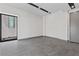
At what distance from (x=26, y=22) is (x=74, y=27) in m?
4.14

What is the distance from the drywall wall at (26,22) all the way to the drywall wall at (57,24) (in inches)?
37.3

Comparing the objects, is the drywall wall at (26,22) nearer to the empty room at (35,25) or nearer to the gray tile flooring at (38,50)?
the empty room at (35,25)

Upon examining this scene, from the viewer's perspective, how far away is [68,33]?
6516 millimetres

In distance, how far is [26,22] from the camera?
7.50 meters

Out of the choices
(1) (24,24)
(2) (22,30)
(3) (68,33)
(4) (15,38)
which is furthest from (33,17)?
(3) (68,33)

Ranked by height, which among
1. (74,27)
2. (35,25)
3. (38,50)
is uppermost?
(35,25)

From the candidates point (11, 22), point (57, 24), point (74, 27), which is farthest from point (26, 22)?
point (74, 27)

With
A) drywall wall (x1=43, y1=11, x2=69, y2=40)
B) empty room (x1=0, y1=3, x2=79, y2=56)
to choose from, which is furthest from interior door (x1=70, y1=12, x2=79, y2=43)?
drywall wall (x1=43, y1=11, x2=69, y2=40)

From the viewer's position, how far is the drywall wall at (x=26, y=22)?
19.9 ft

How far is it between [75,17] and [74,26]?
2.17ft

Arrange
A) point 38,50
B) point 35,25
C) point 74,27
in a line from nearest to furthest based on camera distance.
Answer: point 38,50 < point 74,27 < point 35,25

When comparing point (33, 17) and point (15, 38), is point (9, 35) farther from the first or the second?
point (33, 17)

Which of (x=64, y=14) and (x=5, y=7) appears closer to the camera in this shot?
(x=5, y=7)

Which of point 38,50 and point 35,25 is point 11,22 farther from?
point 38,50
